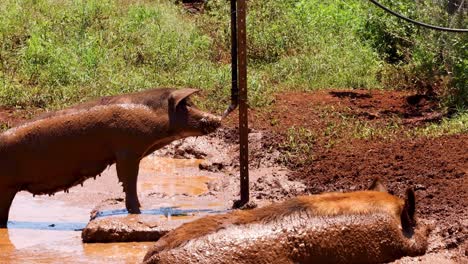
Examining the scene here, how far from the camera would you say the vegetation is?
1373 centimetres

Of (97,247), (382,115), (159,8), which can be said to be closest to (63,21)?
(159,8)

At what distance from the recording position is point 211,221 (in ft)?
19.7

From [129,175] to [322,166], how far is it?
241cm

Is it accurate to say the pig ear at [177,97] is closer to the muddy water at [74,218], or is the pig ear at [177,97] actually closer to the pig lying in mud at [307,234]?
the muddy water at [74,218]

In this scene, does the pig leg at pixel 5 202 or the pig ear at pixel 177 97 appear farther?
the pig leg at pixel 5 202

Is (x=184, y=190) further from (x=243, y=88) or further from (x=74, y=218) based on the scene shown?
(x=243, y=88)

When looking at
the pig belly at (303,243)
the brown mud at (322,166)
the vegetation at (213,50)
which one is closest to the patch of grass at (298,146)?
the brown mud at (322,166)

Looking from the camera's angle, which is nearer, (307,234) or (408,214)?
(307,234)

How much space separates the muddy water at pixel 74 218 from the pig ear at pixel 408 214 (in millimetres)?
2396

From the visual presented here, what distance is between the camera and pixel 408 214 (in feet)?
20.3

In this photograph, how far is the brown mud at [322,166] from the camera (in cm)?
816

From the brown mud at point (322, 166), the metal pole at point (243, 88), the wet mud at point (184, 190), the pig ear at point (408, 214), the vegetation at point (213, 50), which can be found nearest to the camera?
the pig ear at point (408, 214)

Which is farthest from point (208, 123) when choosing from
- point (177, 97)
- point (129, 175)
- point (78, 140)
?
point (78, 140)

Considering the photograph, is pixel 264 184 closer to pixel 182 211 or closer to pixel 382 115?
pixel 182 211
